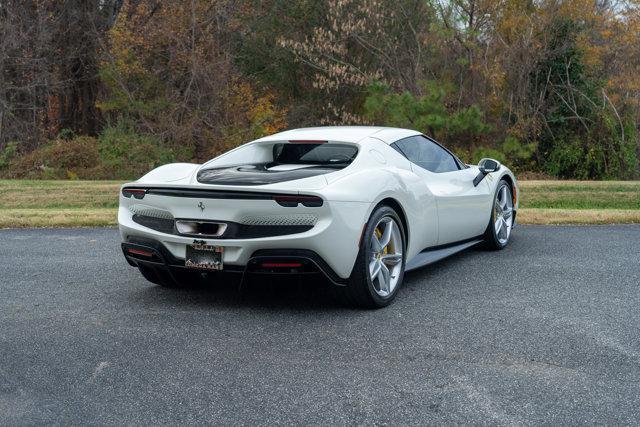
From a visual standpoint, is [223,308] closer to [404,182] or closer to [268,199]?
[268,199]

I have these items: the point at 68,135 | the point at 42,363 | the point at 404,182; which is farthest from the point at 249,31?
the point at 42,363

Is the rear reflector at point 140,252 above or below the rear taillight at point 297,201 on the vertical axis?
below

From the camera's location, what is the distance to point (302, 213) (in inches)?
203

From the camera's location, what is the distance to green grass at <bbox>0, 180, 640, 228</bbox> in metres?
10.8

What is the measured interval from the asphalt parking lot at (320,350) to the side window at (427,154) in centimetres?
92

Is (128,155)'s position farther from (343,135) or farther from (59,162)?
(343,135)

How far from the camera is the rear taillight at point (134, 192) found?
18.5 ft

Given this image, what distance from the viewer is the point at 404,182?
19.9ft

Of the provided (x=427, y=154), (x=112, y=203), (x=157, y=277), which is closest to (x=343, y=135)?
(x=427, y=154)

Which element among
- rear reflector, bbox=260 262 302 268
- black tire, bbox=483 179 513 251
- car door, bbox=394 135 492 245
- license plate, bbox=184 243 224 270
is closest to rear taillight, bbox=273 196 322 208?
rear reflector, bbox=260 262 302 268

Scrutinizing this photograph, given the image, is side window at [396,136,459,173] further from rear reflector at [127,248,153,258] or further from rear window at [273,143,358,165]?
rear reflector at [127,248,153,258]

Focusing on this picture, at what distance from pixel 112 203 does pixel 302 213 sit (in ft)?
29.5

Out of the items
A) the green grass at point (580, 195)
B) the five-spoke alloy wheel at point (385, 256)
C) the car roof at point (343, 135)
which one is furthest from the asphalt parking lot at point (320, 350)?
the green grass at point (580, 195)

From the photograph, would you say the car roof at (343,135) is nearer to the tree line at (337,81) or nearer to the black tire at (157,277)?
the black tire at (157,277)
